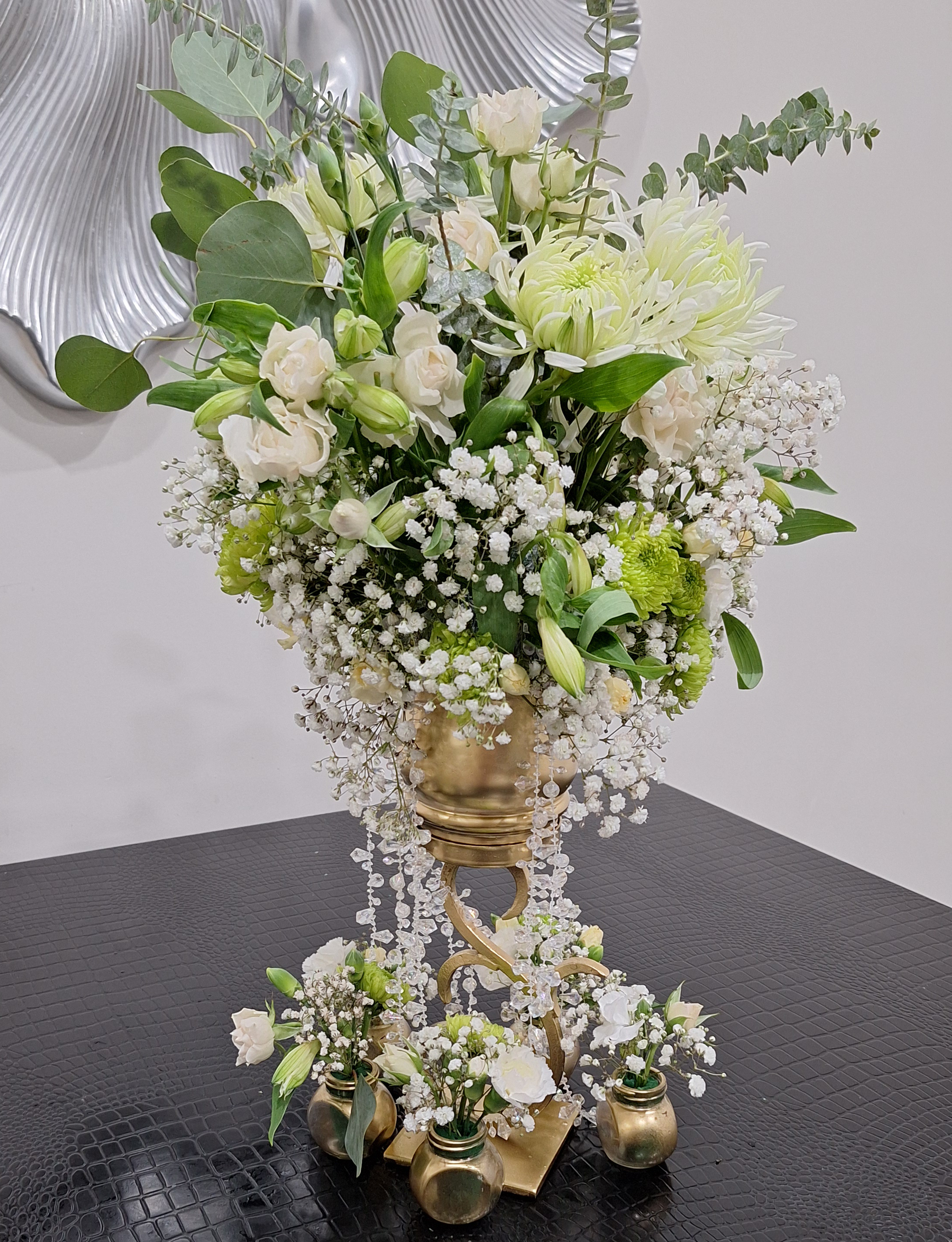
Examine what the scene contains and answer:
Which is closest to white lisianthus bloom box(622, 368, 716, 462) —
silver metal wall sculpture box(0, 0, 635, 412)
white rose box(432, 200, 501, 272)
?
white rose box(432, 200, 501, 272)

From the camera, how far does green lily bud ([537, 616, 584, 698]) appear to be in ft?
1.87

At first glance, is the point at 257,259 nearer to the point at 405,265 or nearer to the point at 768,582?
the point at 405,265

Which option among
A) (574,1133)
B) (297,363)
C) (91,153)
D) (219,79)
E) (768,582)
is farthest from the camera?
(768,582)

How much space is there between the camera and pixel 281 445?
564 millimetres

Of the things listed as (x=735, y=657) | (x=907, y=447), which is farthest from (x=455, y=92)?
(x=907, y=447)

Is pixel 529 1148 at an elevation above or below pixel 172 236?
below

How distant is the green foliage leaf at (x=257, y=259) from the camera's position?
59 cm

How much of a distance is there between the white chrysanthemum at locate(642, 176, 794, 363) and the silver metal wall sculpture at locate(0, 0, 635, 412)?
1.02 meters

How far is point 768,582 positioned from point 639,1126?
1.47 meters

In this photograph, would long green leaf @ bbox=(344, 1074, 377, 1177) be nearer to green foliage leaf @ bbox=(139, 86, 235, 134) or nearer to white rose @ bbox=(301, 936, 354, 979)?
white rose @ bbox=(301, 936, 354, 979)

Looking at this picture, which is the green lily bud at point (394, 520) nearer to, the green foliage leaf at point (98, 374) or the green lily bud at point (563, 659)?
the green lily bud at point (563, 659)

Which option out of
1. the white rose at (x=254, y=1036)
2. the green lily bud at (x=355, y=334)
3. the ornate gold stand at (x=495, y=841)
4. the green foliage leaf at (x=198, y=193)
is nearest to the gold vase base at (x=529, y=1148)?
the ornate gold stand at (x=495, y=841)

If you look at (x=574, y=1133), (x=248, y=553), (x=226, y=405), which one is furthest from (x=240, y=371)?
(x=574, y=1133)

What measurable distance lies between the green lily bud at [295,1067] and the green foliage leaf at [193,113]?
1.93ft
